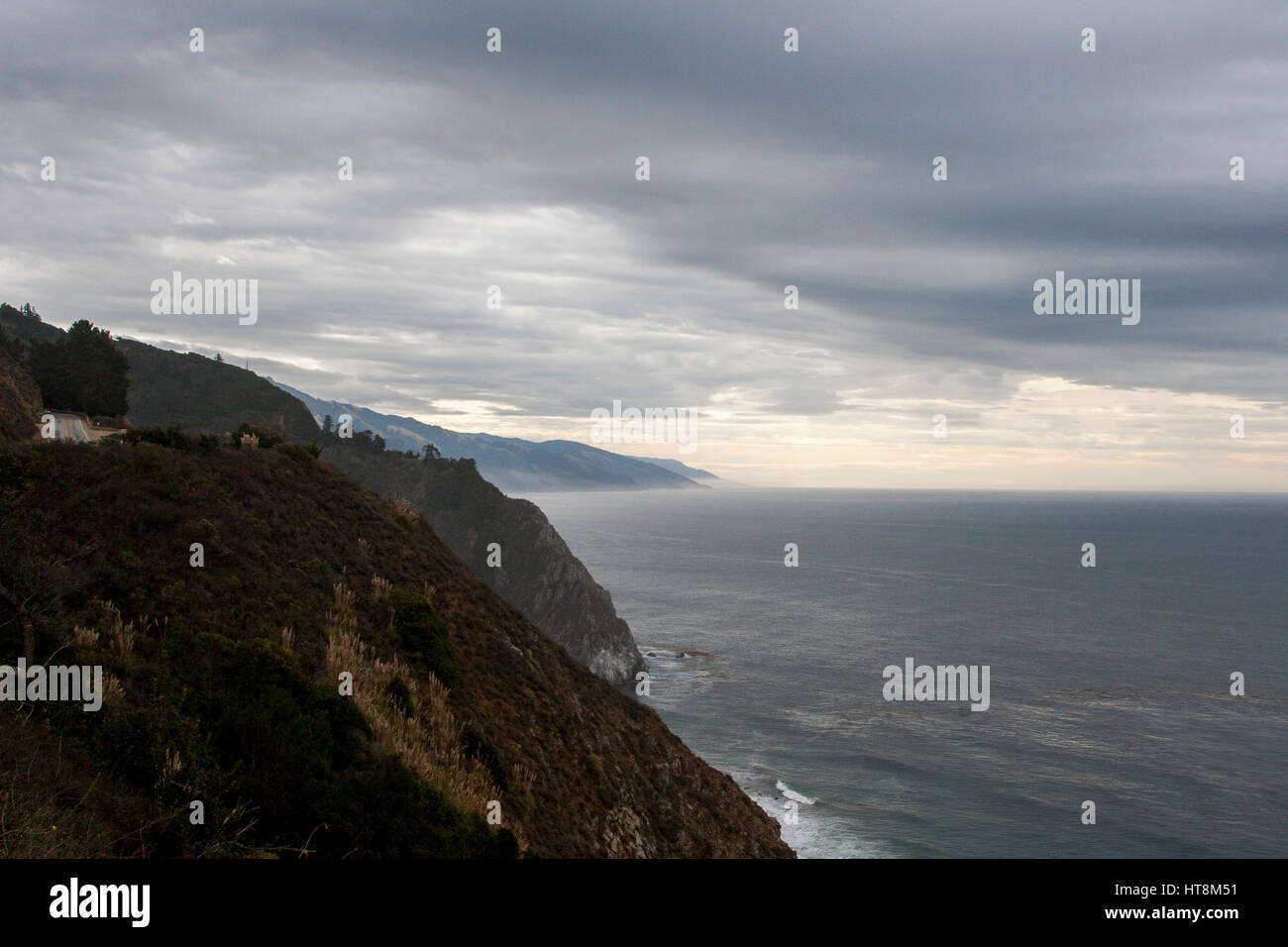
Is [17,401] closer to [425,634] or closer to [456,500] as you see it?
[425,634]

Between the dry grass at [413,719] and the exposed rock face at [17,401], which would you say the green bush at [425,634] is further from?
the exposed rock face at [17,401]

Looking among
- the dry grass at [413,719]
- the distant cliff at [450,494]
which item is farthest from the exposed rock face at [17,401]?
the distant cliff at [450,494]

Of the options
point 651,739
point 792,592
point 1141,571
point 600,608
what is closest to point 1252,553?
point 1141,571

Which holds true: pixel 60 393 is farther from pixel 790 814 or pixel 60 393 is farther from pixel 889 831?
pixel 889 831

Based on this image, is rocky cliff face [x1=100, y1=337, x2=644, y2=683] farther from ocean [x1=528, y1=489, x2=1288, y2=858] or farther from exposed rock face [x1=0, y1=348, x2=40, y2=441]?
exposed rock face [x1=0, y1=348, x2=40, y2=441]

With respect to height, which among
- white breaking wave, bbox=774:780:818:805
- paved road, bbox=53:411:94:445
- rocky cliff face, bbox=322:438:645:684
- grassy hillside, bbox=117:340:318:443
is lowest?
white breaking wave, bbox=774:780:818:805

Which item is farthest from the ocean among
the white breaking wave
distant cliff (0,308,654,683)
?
distant cliff (0,308,654,683)

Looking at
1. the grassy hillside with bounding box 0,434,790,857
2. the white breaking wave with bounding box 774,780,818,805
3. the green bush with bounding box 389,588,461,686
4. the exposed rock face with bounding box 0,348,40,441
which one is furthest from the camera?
the white breaking wave with bounding box 774,780,818,805
